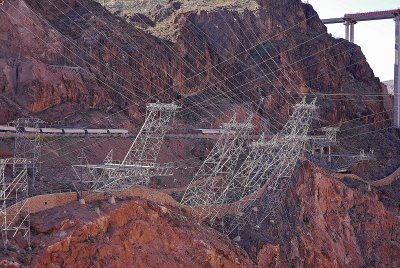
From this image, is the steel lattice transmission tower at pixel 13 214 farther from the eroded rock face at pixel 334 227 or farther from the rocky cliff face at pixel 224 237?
the eroded rock face at pixel 334 227

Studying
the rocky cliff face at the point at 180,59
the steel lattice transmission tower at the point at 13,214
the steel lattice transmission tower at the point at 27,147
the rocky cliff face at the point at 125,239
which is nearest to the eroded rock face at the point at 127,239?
the rocky cliff face at the point at 125,239

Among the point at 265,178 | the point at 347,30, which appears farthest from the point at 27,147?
the point at 347,30

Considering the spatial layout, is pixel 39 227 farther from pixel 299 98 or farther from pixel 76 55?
pixel 299 98

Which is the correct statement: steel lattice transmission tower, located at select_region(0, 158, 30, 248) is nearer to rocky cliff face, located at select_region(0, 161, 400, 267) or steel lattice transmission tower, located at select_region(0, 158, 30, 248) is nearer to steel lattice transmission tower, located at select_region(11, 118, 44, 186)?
rocky cliff face, located at select_region(0, 161, 400, 267)

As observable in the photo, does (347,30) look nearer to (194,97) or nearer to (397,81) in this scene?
(397,81)

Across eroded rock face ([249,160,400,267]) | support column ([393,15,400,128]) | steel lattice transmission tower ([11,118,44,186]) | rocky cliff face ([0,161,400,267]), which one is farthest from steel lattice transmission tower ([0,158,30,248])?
support column ([393,15,400,128])

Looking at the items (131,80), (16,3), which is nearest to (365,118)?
(131,80)
